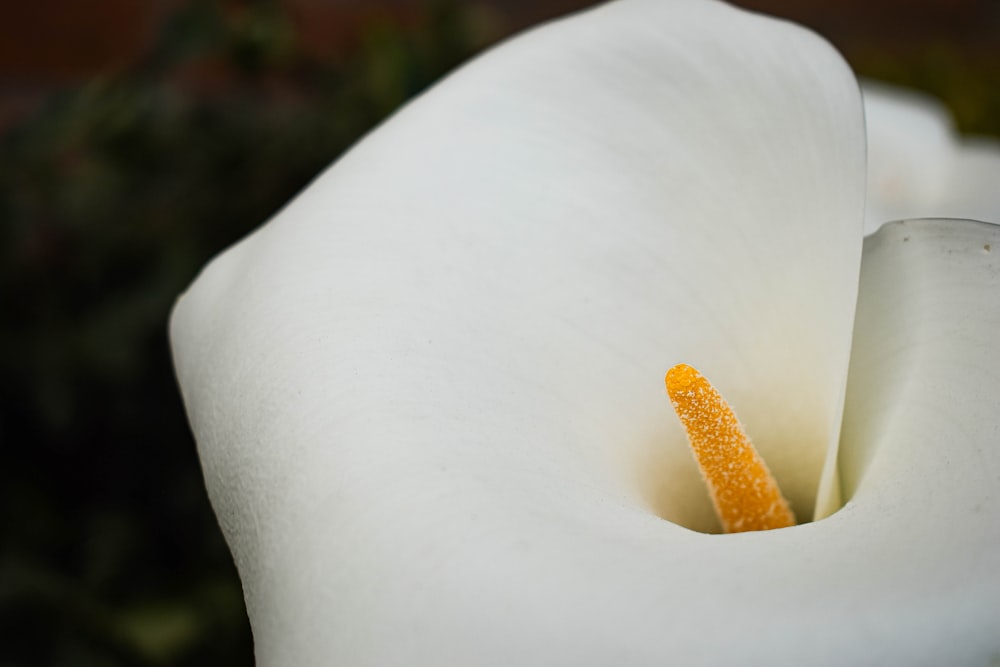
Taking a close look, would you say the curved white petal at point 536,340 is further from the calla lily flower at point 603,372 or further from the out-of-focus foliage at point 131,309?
the out-of-focus foliage at point 131,309

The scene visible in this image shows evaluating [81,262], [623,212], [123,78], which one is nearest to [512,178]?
[623,212]

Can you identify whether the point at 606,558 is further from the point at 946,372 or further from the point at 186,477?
the point at 186,477

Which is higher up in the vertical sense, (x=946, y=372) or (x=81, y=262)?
(x=946, y=372)

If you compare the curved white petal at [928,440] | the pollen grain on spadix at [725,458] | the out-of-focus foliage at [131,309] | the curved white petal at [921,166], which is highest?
the curved white petal at [928,440]

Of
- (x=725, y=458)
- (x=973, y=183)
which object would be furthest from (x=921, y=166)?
(x=725, y=458)

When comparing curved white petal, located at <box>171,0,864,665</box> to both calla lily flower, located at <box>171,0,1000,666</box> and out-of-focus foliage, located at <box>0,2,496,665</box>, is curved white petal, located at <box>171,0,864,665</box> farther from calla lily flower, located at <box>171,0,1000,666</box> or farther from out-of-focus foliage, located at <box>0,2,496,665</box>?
out-of-focus foliage, located at <box>0,2,496,665</box>

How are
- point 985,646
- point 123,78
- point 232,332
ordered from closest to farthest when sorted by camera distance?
1. point 985,646
2. point 232,332
3. point 123,78

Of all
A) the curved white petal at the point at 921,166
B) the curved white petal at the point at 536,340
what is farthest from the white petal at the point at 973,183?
the curved white petal at the point at 536,340
